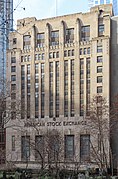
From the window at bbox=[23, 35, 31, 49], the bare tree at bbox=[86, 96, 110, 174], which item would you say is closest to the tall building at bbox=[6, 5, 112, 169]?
the window at bbox=[23, 35, 31, 49]

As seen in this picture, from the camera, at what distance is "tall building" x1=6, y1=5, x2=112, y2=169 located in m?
57.1

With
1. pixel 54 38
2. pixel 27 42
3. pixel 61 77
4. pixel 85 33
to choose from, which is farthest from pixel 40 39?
pixel 61 77

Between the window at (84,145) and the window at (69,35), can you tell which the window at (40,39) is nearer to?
the window at (69,35)

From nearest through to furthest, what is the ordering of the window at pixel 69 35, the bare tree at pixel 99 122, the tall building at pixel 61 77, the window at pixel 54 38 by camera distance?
the bare tree at pixel 99 122 < the tall building at pixel 61 77 < the window at pixel 69 35 < the window at pixel 54 38

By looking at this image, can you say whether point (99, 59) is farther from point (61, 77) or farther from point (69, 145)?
point (69, 145)

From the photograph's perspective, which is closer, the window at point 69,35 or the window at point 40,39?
the window at point 69,35

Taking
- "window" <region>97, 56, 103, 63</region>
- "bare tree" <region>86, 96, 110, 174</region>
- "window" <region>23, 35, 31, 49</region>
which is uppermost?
"window" <region>23, 35, 31, 49</region>

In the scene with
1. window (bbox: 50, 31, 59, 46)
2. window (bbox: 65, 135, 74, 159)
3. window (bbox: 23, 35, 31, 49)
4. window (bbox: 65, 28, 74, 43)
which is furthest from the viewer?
window (bbox: 23, 35, 31, 49)

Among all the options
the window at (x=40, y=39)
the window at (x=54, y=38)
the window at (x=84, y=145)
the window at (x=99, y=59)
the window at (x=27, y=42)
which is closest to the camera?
the window at (x=84, y=145)

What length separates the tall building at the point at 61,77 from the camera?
5712cm

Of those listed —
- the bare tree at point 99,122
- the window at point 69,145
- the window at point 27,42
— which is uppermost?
the window at point 27,42

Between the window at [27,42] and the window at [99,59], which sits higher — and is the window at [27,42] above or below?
above

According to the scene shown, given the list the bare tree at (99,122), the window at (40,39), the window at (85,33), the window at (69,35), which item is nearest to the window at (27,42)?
the window at (40,39)

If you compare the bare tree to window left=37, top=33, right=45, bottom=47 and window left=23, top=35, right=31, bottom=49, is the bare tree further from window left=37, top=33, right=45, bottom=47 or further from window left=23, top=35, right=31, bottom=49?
window left=23, top=35, right=31, bottom=49
